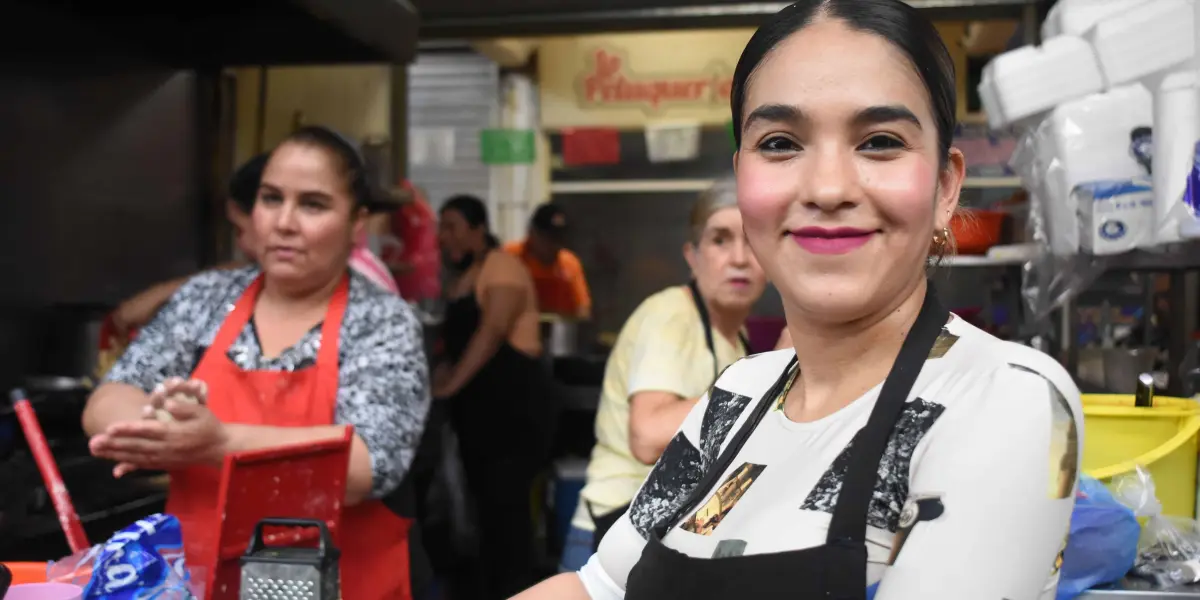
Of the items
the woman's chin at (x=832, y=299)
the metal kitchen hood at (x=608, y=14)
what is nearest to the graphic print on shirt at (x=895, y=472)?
the woman's chin at (x=832, y=299)

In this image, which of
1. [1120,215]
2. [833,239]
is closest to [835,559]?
[833,239]

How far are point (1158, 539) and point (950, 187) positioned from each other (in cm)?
117

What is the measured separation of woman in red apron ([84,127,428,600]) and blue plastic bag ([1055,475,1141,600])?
4.00 feet

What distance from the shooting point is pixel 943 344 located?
98 centimetres

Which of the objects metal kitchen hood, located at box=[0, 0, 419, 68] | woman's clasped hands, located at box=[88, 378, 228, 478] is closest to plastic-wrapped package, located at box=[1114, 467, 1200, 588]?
woman's clasped hands, located at box=[88, 378, 228, 478]

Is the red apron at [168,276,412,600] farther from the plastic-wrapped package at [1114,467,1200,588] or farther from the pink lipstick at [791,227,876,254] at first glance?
the plastic-wrapped package at [1114,467,1200,588]

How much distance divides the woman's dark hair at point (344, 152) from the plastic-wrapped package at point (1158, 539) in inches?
63.8

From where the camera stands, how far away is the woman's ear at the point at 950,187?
1.04 metres

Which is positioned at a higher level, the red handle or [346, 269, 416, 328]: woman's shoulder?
[346, 269, 416, 328]: woman's shoulder

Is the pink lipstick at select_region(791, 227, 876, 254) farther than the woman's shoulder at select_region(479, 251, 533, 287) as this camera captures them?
No

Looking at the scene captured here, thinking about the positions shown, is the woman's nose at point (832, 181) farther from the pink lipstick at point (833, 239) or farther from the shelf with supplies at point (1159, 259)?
the shelf with supplies at point (1159, 259)

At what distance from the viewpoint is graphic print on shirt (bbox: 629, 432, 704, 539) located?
119cm

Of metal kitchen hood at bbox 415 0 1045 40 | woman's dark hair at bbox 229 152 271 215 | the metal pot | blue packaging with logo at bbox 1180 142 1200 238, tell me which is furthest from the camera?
the metal pot

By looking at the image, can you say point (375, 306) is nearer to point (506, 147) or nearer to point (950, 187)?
point (950, 187)
